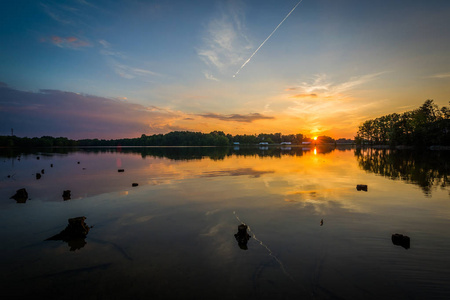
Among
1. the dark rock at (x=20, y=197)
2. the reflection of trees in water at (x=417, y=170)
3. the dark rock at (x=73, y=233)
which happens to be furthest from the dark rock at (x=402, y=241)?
the dark rock at (x=20, y=197)

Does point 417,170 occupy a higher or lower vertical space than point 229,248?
higher

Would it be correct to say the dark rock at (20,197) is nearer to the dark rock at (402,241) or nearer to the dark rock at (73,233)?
the dark rock at (73,233)

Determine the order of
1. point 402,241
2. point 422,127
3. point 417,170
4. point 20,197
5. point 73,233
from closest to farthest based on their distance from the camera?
point 402,241 → point 73,233 → point 20,197 → point 417,170 → point 422,127

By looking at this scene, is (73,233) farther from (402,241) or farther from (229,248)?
(402,241)

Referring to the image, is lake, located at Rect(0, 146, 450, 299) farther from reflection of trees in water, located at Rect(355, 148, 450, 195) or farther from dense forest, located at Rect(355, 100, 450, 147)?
dense forest, located at Rect(355, 100, 450, 147)

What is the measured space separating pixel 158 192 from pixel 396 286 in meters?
17.6

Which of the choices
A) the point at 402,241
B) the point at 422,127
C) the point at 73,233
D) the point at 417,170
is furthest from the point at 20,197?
the point at 422,127

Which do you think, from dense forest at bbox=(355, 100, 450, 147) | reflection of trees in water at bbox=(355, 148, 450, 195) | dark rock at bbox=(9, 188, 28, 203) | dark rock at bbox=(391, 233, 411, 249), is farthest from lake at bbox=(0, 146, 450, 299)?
dense forest at bbox=(355, 100, 450, 147)

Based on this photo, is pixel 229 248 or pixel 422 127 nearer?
pixel 229 248

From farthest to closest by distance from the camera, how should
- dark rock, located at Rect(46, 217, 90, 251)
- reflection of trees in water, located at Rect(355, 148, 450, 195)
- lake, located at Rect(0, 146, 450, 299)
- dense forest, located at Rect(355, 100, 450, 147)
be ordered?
1. dense forest, located at Rect(355, 100, 450, 147)
2. reflection of trees in water, located at Rect(355, 148, 450, 195)
3. dark rock, located at Rect(46, 217, 90, 251)
4. lake, located at Rect(0, 146, 450, 299)

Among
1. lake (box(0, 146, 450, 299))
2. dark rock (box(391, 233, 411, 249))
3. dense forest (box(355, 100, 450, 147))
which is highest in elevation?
dense forest (box(355, 100, 450, 147))

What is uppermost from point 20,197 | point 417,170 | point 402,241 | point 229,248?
point 417,170

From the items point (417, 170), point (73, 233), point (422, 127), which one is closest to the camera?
point (73, 233)

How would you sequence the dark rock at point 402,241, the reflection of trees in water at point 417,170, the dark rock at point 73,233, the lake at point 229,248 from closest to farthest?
1. the lake at point 229,248
2. the dark rock at point 402,241
3. the dark rock at point 73,233
4. the reflection of trees in water at point 417,170
